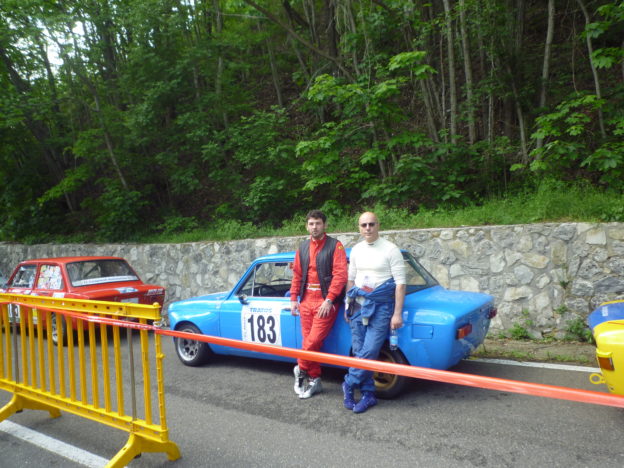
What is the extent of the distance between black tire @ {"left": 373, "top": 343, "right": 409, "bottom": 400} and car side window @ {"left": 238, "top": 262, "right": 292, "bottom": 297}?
151 centimetres

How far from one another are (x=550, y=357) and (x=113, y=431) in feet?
16.1

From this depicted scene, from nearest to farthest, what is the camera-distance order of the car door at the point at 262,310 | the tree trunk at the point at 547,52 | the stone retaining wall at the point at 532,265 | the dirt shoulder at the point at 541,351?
1. the car door at the point at 262,310
2. the dirt shoulder at the point at 541,351
3. the stone retaining wall at the point at 532,265
4. the tree trunk at the point at 547,52

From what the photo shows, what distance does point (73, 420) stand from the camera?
14.4 ft

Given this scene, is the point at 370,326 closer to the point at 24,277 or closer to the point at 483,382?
the point at 483,382

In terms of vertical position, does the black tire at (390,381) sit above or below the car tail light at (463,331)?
below

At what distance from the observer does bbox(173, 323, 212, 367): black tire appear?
5988mm

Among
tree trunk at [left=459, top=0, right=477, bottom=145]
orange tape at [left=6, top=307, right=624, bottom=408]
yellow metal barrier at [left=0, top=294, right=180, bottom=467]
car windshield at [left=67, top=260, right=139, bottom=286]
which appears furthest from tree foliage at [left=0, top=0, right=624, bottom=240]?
yellow metal barrier at [left=0, top=294, right=180, bottom=467]

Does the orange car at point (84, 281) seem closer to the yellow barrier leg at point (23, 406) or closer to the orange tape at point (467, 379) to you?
the yellow barrier leg at point (23, 406)

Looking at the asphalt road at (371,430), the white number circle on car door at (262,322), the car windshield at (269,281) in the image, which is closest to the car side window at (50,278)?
the asphalt road at (371,430)

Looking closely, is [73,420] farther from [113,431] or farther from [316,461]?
[316,461]

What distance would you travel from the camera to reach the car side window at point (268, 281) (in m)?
5.50

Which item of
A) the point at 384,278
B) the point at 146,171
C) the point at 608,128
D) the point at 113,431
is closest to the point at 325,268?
the point at 384,278

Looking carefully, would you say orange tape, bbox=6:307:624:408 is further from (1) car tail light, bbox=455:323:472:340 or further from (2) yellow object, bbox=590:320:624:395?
(1) car tail light, bbox=455:323:472:340

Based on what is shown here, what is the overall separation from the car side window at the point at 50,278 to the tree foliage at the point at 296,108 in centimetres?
449
